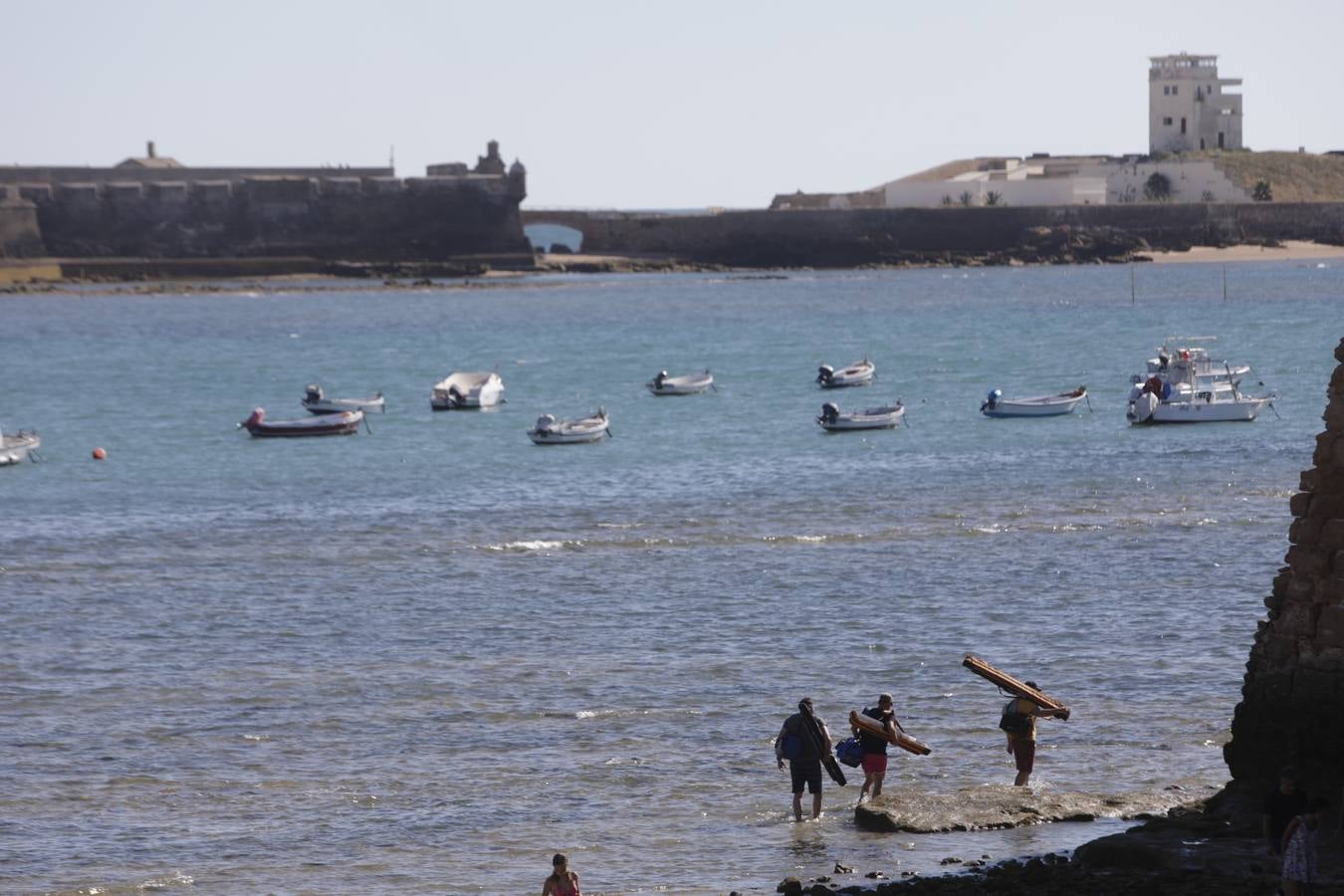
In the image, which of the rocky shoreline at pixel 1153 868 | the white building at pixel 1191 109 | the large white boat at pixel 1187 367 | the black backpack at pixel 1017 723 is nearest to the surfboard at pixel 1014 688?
the black backpack at pixel 1017 723

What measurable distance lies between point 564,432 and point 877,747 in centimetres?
2878

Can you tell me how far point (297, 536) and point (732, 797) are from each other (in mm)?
16280

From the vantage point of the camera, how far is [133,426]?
52.6m

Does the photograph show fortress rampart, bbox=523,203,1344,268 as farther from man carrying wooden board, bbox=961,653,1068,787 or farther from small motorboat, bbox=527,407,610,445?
man carrying wooden board, bbox=961,653,1068,787

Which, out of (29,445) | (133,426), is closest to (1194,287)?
(133,426)

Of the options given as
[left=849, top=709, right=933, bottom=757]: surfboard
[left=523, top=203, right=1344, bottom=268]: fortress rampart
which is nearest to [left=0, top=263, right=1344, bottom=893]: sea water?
[left=849, top=709, right=933, bottom=757]: surfboard

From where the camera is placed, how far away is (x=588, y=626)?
2400 centimetres

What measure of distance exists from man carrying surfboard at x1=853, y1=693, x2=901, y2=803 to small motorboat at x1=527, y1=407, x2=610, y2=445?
93.5ft

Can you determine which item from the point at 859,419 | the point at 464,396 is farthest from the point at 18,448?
the point at 859,419

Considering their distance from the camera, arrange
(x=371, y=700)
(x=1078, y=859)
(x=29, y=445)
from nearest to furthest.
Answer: (x=1078, y=859)
(x=371, y=700)
(x=29, y=445)

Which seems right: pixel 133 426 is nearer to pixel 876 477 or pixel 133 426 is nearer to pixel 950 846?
pixel 876 477

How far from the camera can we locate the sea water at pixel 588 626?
1628cm

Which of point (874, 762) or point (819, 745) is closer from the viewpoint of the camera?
point (819, 745)

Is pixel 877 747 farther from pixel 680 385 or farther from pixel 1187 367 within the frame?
pixel 680 385
